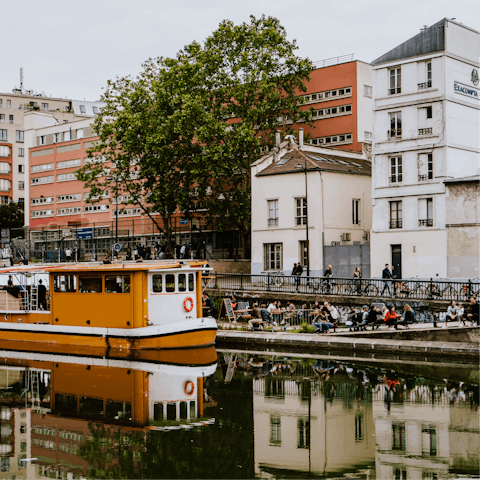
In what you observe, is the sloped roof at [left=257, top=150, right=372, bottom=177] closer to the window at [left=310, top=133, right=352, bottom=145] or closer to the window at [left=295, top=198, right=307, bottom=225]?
the window at [left=295, top=198, right=307, bottom=225]

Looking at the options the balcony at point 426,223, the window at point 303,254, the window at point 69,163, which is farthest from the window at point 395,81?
the window at point 69,163

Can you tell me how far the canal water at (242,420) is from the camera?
13094 millimetres

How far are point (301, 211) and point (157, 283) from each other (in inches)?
802

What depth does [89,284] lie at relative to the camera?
28.6m

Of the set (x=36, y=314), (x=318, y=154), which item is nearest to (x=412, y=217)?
(x=318, y=154)

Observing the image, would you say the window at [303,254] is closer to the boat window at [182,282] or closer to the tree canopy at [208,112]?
the tree canopy at [208,112]

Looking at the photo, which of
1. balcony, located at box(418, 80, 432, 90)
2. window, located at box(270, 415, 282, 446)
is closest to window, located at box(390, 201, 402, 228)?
balcony, located at box(418, 80, 432, 90)

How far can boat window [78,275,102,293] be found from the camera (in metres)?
28.2

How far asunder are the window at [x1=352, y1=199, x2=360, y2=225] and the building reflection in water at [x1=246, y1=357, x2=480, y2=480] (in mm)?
25842

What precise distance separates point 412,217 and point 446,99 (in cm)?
681

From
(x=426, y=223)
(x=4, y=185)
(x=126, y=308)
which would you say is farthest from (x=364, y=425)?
(x=4, y=185)

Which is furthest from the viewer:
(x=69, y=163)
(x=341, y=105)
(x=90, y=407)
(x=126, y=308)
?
(x=69, y=163)

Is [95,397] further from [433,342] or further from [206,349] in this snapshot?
[433,342]

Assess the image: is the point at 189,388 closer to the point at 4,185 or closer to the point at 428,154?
the point at 428,154
